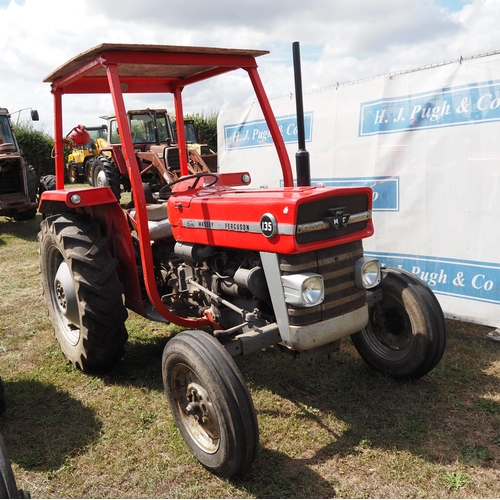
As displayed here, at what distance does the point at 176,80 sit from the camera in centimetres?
404

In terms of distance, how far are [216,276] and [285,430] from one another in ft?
3.14

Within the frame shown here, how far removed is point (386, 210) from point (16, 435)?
3.53m

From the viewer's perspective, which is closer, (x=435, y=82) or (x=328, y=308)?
(x=328, y=308)

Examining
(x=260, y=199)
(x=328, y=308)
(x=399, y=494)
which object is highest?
(x=260, y=199)

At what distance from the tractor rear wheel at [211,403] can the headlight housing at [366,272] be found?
0.83 meters

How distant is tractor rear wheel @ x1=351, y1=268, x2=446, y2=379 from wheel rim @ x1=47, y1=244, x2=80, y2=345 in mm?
1977

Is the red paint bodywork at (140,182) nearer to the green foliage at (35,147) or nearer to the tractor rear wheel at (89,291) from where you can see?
the tractor rear wheel at (89,291)

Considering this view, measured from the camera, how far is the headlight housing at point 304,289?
2396 mm

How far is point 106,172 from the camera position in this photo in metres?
10.7

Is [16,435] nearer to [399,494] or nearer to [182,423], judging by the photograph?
[182,423]

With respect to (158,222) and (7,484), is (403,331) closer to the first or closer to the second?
(158,222)

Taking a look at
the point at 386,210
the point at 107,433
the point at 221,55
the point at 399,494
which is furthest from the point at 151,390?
the point at 386,210

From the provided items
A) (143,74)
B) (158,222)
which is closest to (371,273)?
(158,222)

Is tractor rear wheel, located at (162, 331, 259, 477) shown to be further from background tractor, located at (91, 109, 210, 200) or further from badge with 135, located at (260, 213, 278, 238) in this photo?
background tractor, located at (91, 109, 210, 200)
